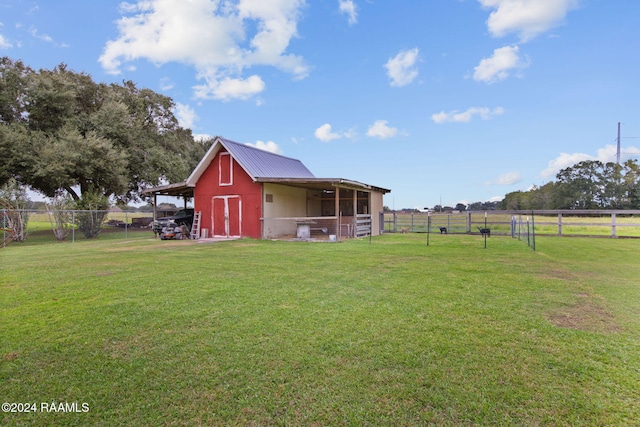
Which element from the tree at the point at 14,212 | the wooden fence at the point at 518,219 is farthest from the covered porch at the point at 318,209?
the tree at the point at 14,212

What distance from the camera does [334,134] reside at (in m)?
23.9

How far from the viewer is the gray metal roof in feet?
52.7

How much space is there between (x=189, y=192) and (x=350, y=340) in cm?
1905

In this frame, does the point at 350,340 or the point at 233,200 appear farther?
the point at 233,200

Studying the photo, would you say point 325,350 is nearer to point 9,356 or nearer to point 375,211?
point 9,356

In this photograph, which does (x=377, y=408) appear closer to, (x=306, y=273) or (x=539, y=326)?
(x=539, y=326)

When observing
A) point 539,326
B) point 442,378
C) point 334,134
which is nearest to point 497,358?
point 442,378

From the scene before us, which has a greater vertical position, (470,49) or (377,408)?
(470,49)

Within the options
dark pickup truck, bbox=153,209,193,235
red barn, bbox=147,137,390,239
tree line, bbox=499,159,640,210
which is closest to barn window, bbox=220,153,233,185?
red barn, bbox=147,137,390,239

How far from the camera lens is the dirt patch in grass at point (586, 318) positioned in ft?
13.0

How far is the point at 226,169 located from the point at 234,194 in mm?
1374

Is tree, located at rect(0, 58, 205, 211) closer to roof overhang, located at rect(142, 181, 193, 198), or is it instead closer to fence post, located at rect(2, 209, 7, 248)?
fence post, located at rect(2, 209, 7, 248)

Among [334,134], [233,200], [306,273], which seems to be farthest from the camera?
[334,134]

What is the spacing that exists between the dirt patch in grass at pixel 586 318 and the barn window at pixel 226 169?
14.7 m
